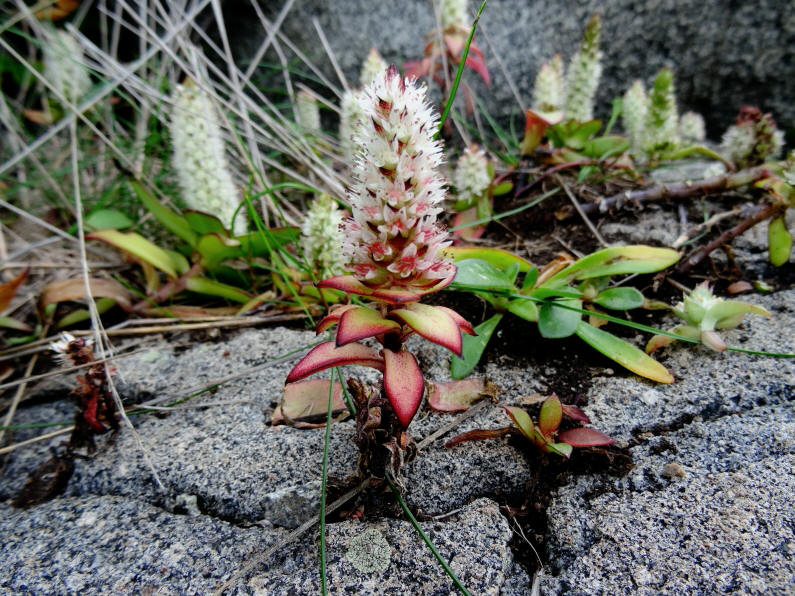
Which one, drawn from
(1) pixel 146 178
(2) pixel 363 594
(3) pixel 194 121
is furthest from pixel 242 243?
(2) pixel 363 594

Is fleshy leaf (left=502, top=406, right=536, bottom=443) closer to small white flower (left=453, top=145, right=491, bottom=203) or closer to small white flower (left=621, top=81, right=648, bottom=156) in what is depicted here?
small white flower (left=453, top=145, right=491, bottom=203)

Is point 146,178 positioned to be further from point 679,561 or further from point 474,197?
point 679,561

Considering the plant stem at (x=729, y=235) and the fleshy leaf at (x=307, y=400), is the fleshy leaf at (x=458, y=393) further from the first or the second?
the plant stem at (x=729, y=235)

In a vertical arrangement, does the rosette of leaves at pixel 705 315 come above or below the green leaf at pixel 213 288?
below

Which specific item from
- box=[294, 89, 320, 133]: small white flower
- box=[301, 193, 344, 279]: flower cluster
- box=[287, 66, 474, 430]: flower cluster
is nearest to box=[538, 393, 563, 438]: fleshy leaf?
box=[287, 66, 474, 430]: flower cluster

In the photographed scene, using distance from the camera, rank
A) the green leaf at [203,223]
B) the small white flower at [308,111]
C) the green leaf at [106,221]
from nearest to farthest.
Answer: the green leaf at [203,223] < the green leaf at [106,221] < the small white flower at [308,111]

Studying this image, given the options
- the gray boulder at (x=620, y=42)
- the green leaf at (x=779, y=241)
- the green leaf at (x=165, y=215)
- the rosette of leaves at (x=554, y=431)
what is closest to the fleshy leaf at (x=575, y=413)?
the rosette of leaves at (x=554, y=431)
